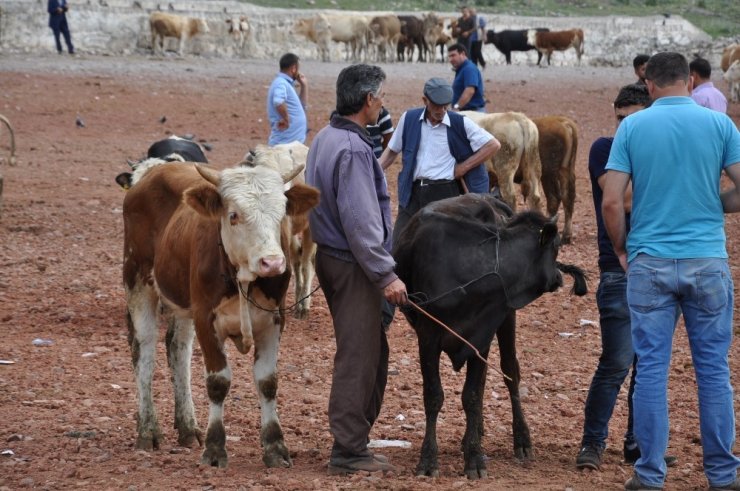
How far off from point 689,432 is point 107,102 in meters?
19.8

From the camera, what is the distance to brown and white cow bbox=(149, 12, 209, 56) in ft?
125

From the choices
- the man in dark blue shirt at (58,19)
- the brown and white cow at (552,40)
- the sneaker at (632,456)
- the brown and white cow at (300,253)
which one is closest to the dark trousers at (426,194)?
the brown and white cow at (300,253)

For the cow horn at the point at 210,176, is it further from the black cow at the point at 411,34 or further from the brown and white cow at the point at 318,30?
the black cow at the point at 411,34

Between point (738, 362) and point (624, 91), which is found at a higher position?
point (624, 91)

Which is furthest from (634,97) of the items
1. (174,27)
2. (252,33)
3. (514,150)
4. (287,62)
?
(252,33)

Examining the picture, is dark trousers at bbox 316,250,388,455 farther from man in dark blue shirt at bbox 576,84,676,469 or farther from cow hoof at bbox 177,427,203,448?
cow hoof at bbox 177,427,203,448

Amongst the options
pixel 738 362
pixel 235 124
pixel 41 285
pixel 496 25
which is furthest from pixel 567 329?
pixel 496 25

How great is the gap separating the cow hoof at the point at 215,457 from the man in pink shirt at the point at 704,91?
6.14 meters

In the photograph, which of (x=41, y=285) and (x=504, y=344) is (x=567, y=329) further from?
(x=41, y=285)

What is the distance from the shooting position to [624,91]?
21.6 feet

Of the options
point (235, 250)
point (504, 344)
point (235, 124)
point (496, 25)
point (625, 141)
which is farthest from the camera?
point (496, 25)

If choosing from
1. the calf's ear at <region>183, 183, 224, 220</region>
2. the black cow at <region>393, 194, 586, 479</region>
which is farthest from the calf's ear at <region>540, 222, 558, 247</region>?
the calf's ear at <region>183, 183, 224, 220</region>

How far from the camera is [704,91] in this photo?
1085 centimetres

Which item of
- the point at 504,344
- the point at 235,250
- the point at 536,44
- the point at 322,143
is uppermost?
the point at 322,143
